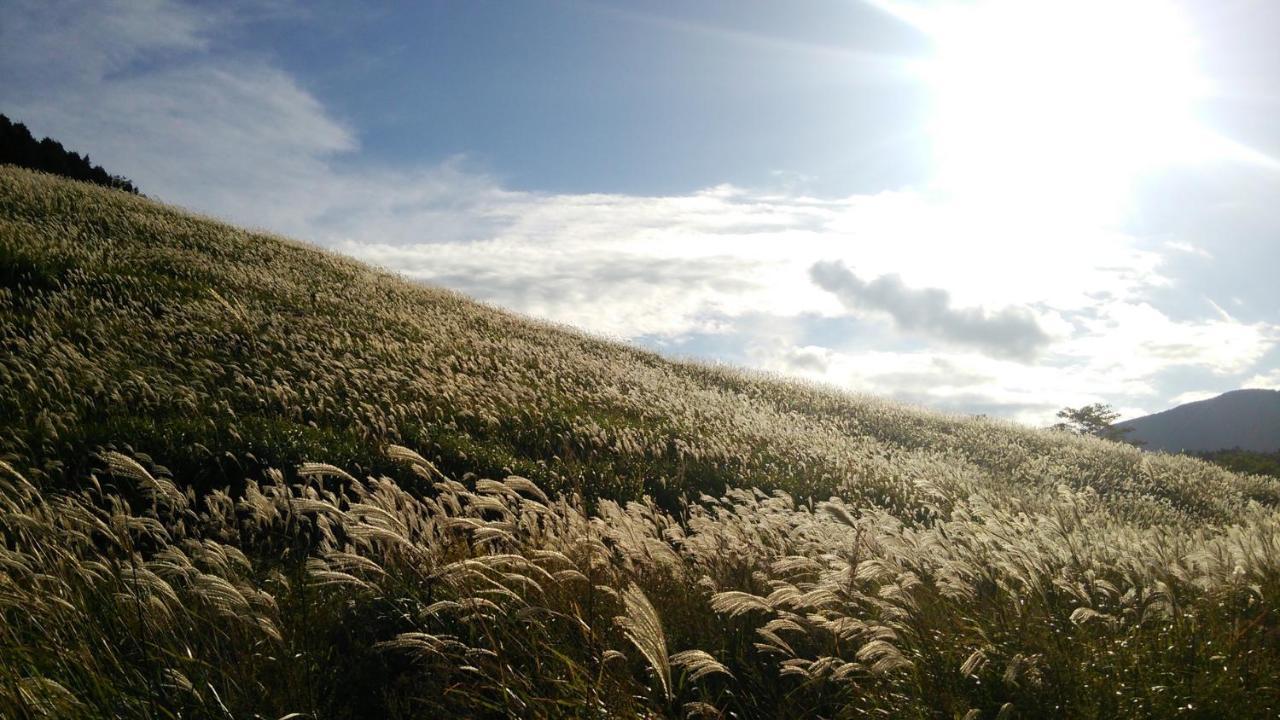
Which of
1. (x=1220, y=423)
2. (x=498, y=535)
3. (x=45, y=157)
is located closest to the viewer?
(x=498, y=535)

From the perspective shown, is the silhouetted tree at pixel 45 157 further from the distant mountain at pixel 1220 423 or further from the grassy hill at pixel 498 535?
the distant mountain at pixel 1220 423

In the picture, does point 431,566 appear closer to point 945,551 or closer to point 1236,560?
point 945,551

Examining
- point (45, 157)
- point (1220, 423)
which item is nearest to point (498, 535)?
point (45, 157)

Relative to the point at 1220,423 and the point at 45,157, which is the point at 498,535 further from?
the point at 1220,423

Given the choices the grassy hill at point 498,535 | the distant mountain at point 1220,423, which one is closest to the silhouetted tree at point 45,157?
the grassy hill at point 498,535

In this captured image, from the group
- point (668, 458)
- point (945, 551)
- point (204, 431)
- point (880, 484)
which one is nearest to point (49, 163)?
point (204, 431)

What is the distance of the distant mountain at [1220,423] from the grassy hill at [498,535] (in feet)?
446

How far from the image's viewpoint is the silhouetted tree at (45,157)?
36938mm

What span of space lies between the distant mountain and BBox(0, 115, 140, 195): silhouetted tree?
143m

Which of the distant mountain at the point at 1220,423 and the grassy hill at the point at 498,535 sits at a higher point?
the distant mountain at the point at 1220,423

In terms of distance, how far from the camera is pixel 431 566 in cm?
433

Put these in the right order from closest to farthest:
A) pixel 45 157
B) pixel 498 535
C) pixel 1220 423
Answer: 1. pixel 498 535
2. pixel 45 157
3. pixel 1220 423

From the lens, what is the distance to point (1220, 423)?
128125mm

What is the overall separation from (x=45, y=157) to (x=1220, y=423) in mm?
172222
